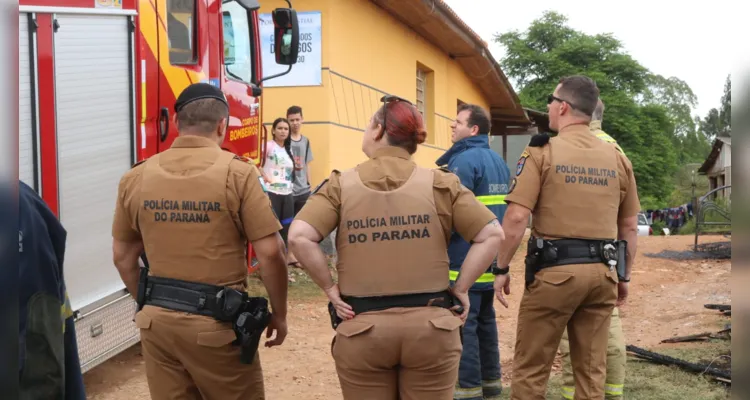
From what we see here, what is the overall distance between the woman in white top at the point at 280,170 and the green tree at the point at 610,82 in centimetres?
3641

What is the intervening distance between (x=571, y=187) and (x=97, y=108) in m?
3.02

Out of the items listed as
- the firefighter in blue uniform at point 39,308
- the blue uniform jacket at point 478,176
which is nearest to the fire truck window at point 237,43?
the blue uniform jacket at point 478,176

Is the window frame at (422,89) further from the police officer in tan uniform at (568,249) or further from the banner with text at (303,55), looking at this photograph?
the police officer in tan uniform at (568,249)

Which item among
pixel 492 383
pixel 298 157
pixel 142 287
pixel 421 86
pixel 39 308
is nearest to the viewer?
pixel 39 308

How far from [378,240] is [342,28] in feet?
30.3

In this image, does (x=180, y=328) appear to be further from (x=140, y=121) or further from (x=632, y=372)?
(x=632, y=372)

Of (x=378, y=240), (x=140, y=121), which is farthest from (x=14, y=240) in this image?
(x=140, y=121)

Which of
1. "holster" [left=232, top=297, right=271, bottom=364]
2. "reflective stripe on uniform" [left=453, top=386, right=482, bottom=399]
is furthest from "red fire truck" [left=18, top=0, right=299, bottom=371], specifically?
"reflective stripe on uniform" [left=453, top=386, right=482, bottom=399]

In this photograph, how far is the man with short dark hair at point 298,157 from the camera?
372 inches

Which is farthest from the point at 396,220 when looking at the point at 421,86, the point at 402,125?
the point at 421,86

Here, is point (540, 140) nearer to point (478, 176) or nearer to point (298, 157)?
point (478, 176)

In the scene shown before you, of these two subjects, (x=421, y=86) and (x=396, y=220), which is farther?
(x=421, y=86)

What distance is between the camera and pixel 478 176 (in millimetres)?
5176

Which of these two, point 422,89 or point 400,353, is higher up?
point 422,89
